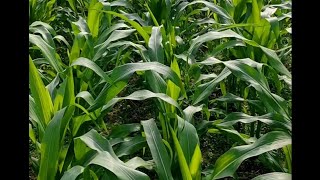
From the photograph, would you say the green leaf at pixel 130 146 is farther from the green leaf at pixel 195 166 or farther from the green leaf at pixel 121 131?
the green leaf at pixel 195 166

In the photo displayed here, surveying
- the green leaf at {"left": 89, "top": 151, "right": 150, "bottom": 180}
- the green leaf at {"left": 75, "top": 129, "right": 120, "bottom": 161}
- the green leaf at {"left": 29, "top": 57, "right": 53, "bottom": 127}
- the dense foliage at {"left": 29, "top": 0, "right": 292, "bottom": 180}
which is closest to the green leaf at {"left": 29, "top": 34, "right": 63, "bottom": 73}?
the dense foliage at {"left": 29, "top": 0, "right": 292, "bottom": 180}

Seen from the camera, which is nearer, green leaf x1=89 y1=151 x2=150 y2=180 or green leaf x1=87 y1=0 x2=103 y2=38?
green leaf x1=89 y1=151 x2=150 y2=180

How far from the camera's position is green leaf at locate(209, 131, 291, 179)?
1.22m

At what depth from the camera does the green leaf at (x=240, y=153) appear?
1224 mm

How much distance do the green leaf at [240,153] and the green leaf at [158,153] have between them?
0.38ft

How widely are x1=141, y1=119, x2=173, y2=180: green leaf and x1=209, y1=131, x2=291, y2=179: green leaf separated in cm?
11

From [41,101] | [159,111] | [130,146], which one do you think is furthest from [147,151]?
[41,101]

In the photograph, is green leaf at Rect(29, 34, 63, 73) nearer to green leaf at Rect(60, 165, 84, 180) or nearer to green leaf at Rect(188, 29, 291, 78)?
green leaf at Rect(188, 29, 291, 78)

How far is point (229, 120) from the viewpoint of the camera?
1.53m

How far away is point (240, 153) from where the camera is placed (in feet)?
4.09
